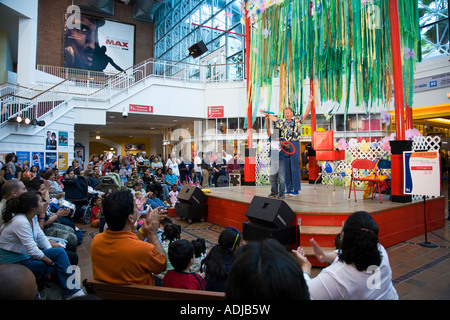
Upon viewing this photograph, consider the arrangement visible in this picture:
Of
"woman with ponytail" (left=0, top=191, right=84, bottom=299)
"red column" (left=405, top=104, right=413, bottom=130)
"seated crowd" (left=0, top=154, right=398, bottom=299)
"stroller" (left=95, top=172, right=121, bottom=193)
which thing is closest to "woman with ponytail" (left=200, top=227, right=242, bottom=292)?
"seated crowd" (left=0, top=154, right=398, bottom=299)

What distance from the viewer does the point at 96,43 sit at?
22.0m

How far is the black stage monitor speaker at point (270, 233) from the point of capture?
3.45 m

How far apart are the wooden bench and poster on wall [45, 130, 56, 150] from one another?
1055 cm

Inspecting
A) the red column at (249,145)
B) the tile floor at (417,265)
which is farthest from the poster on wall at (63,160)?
the red column at (249,145)

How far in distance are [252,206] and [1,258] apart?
2707mm

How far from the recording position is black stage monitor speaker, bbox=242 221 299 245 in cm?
345

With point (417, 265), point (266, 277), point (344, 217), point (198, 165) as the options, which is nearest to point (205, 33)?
point (198, 165)

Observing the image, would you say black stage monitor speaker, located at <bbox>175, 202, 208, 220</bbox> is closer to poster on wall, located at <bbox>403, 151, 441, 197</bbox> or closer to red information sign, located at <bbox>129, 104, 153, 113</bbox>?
poster on wall, located at <bbox>403, 151, 441, 197</bbox>

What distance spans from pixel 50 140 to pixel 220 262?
10.9 metres

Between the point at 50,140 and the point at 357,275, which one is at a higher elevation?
the point at 50,140

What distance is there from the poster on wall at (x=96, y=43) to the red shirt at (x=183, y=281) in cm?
2322

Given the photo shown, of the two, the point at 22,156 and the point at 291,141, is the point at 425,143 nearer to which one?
the point at 291,141

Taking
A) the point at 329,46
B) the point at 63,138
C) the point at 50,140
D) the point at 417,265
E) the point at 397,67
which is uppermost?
the point at 329,46

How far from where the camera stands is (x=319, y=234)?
3566 millimetres
